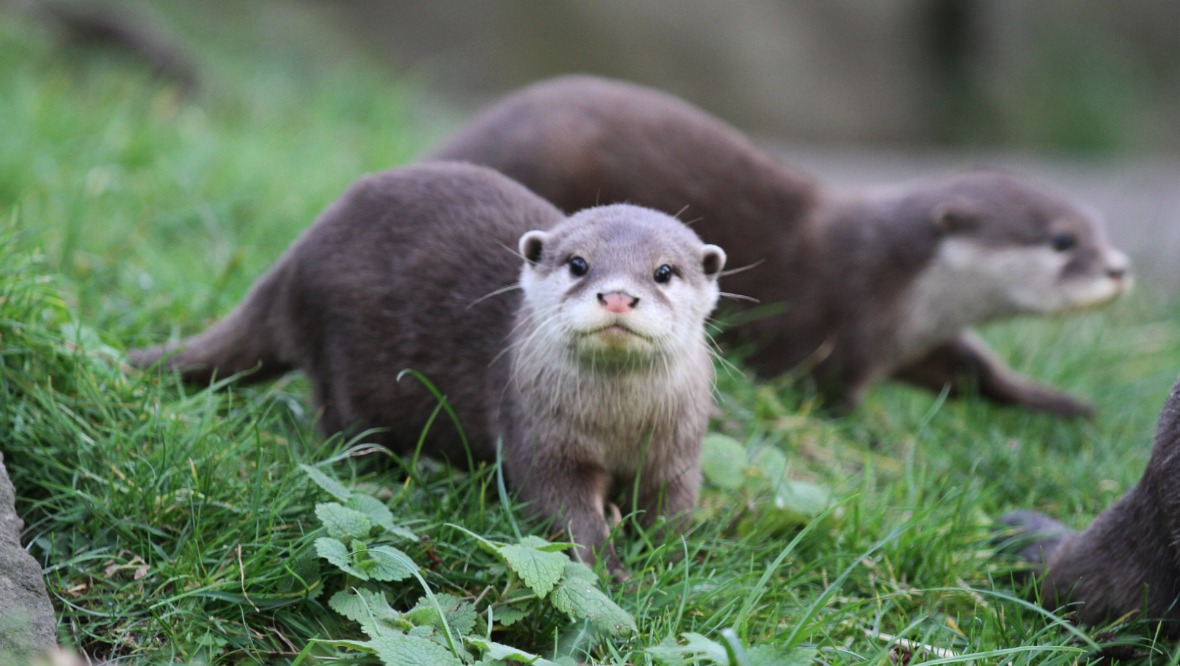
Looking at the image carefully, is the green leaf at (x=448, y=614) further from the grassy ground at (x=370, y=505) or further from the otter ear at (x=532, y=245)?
the otter ear at (x=532, y=245)

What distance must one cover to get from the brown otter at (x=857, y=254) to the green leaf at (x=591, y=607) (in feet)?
6.23

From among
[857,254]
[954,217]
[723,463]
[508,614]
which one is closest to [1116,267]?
[954,217]

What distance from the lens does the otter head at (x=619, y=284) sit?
85.6 inches

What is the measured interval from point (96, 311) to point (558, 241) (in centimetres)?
124

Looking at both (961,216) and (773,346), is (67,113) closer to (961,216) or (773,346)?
(773,346)

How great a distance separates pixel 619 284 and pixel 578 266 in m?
0.15

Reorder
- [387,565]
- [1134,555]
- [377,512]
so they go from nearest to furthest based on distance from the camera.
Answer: [387,565] < [377,512] < [1134,555]

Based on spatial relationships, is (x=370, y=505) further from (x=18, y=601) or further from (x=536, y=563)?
(x=18, y=601)

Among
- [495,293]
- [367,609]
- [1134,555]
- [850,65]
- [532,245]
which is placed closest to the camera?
[367,609]

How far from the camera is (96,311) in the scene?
2.93m

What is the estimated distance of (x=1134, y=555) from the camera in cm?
229

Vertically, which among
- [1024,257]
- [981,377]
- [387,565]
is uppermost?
[1024,257]

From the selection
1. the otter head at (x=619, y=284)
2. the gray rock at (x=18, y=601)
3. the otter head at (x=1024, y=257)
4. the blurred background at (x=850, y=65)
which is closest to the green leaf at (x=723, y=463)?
the otter head at (x=619, y=284)

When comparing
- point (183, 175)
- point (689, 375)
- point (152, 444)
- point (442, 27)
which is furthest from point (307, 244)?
point (442, 27)
